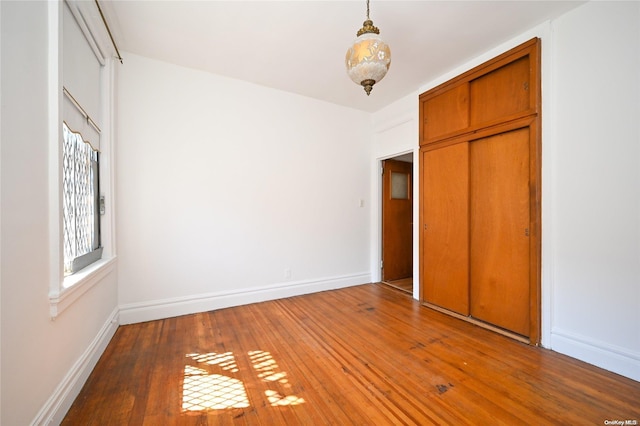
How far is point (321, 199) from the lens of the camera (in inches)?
161

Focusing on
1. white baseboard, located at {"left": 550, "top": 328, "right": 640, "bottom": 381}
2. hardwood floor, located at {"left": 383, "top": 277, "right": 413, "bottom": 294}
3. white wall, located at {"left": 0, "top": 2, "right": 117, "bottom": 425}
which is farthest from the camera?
hardwood floor, located at {"left": 383, "top": 277, "right": 413, "bottom": 294}

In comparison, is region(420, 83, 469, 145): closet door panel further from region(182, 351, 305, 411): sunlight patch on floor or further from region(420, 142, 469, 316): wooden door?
region(182, 351, 305, 411): sunlight patch on floor

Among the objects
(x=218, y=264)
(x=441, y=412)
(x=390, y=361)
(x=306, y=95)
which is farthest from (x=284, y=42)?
(x=441, y=412)

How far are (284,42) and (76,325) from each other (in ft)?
10.1

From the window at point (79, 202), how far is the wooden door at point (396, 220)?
3.95m

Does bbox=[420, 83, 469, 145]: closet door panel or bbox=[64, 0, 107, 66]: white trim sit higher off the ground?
bbox=[64, 0, 107, 66]: white trim

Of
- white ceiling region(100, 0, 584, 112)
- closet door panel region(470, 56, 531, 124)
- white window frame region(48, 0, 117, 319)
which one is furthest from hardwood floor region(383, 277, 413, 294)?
white window frame region(48, 0, 117, 319)

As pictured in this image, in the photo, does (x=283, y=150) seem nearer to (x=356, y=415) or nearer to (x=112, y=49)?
(x=112, y=49)

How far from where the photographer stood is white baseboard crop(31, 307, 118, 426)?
1.38 metres

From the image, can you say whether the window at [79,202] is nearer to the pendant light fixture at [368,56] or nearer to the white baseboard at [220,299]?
the white baseboard at [220,299]

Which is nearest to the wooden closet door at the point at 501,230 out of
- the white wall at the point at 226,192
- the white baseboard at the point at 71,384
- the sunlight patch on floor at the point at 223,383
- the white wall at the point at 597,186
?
the white wall at the point at 597,186

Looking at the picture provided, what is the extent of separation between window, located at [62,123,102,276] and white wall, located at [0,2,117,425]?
394 millimetres

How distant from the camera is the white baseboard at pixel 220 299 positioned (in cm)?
287

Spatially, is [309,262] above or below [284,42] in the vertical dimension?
below
